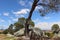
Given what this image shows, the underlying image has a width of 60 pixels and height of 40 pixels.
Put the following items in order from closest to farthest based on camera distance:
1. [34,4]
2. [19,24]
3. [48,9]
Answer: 1. [34,4]
2. [48,9]
3. [19,24]

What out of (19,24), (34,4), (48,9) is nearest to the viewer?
(34,4)

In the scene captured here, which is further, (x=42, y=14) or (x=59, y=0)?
(x=42, y=14)

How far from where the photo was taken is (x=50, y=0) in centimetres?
2114

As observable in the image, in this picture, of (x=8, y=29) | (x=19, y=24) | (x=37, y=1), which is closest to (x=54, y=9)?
(x=37, y=1)

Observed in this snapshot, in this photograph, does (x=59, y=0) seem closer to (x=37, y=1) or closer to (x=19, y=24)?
(x=37, y=1)

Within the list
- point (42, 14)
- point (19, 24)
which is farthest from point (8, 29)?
point (42, 14)

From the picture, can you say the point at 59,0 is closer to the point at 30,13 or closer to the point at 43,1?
the point at 43,1

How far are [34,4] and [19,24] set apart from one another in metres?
18.9

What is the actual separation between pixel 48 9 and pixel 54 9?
2.15ft

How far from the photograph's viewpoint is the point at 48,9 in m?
21.8

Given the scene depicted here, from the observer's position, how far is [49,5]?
70.2 feet

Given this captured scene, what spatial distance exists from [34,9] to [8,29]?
69.6ft

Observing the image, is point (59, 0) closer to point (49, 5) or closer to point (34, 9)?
point (49, 5)

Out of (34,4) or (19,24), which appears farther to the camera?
(19,24)
